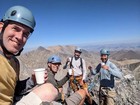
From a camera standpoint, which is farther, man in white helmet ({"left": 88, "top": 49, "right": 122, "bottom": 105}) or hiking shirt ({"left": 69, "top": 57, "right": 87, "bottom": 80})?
hiking shirt ({"left": 69, "top": 57, "right": 87, "bottom": 80})

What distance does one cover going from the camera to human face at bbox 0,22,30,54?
10.1ft

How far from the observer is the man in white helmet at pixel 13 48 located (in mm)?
2895

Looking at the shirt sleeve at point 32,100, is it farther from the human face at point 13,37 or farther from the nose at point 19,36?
the nose at point 19,36

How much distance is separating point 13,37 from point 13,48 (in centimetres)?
17

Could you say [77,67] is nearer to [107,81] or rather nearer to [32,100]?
[107,81]

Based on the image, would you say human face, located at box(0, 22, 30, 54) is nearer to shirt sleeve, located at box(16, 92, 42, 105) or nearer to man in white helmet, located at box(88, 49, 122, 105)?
shirt sleeve, located at box(16, 92, 42, 105)

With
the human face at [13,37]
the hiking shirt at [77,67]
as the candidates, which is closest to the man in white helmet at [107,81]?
the hiking shirt at [77,67]

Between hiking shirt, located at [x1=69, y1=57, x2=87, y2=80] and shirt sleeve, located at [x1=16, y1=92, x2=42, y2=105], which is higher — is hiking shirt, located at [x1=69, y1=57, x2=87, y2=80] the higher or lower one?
the lower one

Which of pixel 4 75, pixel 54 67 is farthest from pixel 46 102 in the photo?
pixel 54 67

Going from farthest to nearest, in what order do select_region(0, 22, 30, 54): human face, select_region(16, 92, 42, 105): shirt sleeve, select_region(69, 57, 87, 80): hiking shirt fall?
select_region(69, 57, 87, 80): hiking shirt → select_region(0, 22, 30, 54): human face → select_region(16, 92, 42, 105): shirt sleeve

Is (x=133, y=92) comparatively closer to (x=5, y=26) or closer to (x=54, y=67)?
(x=54, y=67)

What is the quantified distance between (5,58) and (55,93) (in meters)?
0.94

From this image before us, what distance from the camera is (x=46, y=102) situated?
9.22ft

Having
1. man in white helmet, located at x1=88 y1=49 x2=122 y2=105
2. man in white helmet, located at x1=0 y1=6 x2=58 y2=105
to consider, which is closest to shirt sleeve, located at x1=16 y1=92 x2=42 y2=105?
man in white helmet, located at x1=0 y1=6 x2=58 y2=105
